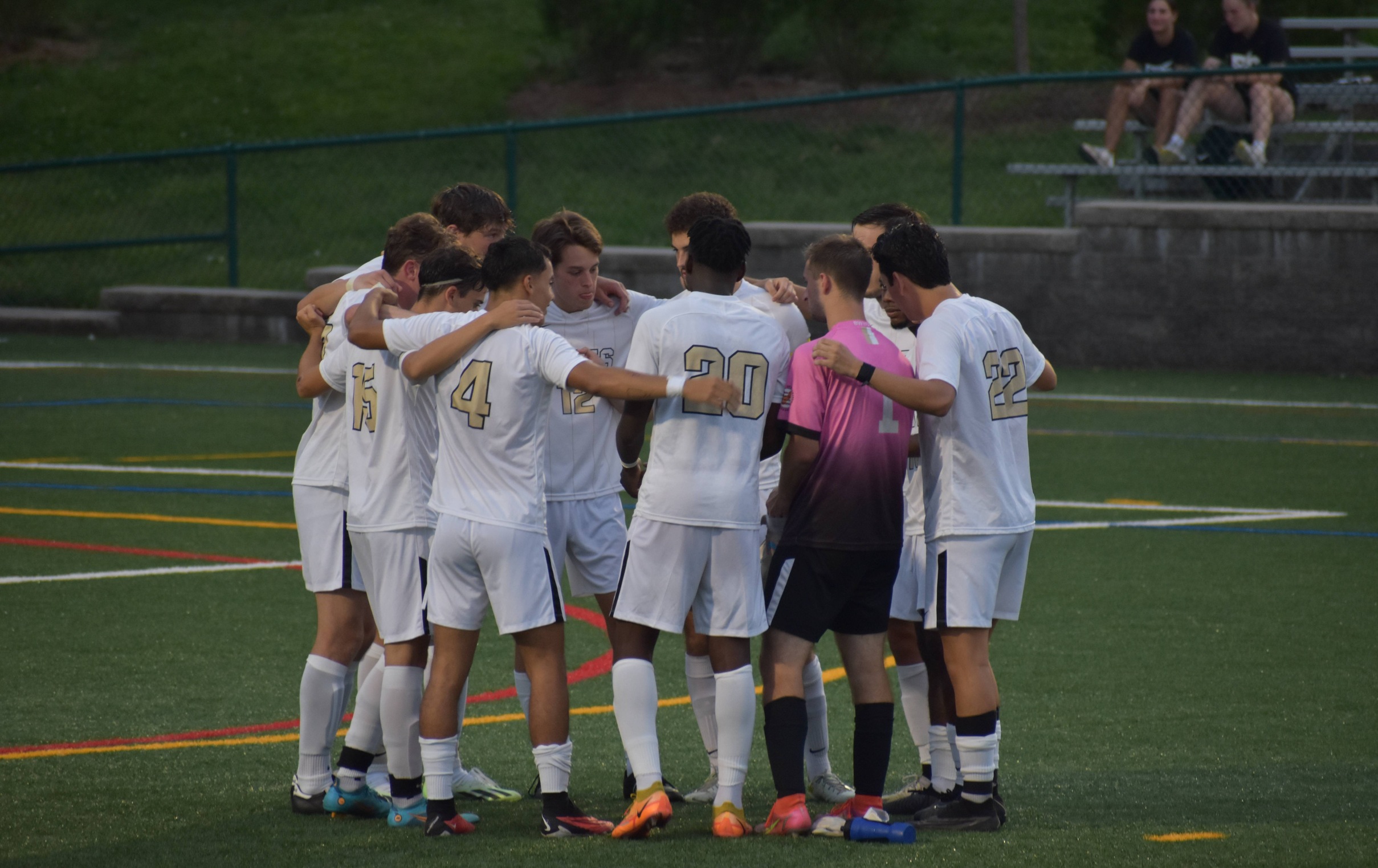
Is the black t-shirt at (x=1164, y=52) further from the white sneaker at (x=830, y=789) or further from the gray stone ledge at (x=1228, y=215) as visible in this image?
the white sneaker at (x=830, y=789)

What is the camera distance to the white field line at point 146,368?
18.3 meters

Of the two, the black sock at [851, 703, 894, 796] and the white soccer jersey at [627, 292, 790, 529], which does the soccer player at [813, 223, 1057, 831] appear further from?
the white soccer jersey at [627, 292, 790, 529]

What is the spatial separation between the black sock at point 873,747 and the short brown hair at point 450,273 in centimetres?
188

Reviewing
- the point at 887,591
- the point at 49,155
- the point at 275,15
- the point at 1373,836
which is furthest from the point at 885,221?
the point at 275,15

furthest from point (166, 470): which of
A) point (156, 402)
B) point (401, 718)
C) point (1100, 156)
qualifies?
point (1100, 156)

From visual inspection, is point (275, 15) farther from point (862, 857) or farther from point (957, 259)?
point (862, 857)

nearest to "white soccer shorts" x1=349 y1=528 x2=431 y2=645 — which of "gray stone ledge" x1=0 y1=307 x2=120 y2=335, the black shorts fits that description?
the black shorts

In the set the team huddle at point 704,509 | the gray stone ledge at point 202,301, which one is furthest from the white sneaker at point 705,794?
the gray stone ledge at point 202,301

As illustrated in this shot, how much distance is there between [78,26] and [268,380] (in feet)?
81.2

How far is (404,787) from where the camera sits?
17.1 feet

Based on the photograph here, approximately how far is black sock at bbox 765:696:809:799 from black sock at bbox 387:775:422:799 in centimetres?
117

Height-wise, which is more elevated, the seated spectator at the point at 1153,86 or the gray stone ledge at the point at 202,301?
the seated spectator at the point at 1153,86

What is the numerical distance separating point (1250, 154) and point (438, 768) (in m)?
15.3

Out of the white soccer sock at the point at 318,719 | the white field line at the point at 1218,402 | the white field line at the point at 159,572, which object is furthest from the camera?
the white field line at the point at 1218,402
